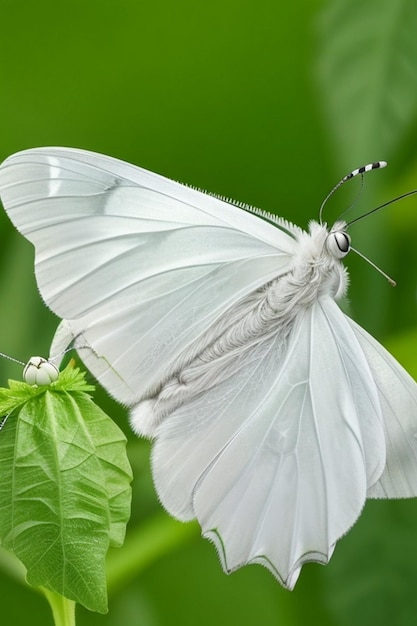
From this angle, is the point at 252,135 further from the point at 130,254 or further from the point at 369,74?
the point at 130,254

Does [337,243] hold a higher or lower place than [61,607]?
higher

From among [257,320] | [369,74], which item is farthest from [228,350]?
[369,74]

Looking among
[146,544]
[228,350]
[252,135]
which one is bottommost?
[146,544]

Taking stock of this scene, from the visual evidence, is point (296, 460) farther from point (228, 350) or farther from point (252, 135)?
point (252, 135)

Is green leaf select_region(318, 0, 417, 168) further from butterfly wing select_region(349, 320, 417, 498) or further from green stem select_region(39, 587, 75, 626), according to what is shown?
green stem select_region(39, 587, 75, 626)

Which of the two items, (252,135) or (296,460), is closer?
(296,460)

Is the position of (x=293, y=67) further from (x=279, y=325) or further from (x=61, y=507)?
(x=61, y=507)

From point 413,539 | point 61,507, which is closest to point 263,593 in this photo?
point 413,539

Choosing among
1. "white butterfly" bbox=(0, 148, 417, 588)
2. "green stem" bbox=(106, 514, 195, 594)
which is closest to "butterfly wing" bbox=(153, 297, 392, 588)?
"white butterfly" bbox=(0, 148, 417, 588)
